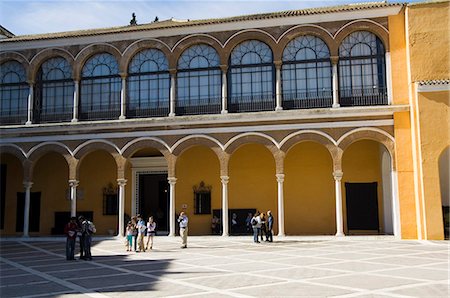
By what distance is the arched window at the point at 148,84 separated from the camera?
23625 millimetres

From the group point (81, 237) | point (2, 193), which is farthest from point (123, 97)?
point (81, 237)

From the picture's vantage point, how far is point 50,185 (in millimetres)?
26203

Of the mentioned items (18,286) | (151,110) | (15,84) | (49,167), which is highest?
(15,84)

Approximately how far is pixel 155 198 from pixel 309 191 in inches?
316

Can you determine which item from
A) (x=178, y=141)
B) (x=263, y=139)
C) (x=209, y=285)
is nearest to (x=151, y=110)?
(x=178, y=141)

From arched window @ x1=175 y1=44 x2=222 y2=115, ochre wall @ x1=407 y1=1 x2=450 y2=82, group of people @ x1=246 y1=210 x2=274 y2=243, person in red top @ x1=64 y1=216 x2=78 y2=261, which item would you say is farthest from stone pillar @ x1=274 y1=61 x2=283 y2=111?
person in red top @ x1=64 y1=216 x2=78 y2=261

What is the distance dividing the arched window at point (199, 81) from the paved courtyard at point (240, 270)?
6.44m

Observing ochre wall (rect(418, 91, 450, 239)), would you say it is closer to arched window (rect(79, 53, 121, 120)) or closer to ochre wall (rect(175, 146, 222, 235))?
ochre wall (rect(175, 146, 222, 235))

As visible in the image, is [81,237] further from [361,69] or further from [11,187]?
[361,69]

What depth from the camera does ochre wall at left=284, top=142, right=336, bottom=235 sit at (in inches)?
926

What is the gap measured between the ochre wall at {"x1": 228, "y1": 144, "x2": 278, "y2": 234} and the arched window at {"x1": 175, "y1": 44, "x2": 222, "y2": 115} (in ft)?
9.86

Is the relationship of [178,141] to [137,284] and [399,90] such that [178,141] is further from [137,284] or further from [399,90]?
[137,284]

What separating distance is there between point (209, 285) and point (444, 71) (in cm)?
1469

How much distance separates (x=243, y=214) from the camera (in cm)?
2422
